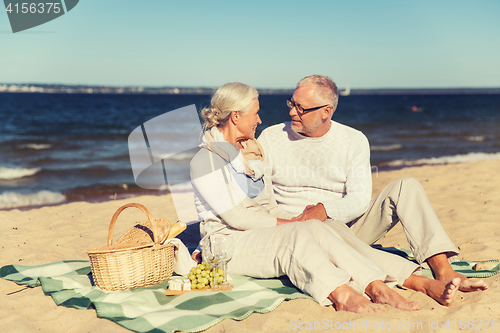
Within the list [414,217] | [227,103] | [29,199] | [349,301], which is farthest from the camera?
[29,199]

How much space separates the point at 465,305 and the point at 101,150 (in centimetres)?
1272

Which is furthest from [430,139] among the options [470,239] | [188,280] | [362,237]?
[188,280]

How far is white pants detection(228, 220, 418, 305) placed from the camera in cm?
273

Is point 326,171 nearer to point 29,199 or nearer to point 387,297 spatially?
point 387,297

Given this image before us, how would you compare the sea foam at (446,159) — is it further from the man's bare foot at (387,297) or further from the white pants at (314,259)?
the man's bare foot at (387,297)

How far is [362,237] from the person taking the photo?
3588 millimetres

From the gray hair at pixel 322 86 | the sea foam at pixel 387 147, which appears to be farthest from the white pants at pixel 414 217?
the sea foam at pixel 387 147

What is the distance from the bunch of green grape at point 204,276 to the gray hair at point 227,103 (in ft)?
3.77

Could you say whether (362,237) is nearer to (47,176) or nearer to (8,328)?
(8,328)

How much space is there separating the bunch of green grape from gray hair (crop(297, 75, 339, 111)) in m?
1.78

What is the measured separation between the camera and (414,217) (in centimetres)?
319

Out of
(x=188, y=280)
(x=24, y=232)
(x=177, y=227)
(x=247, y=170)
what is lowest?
(x=24, y=232)

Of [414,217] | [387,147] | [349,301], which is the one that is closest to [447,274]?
[414,217]

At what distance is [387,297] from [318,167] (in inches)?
54.8
